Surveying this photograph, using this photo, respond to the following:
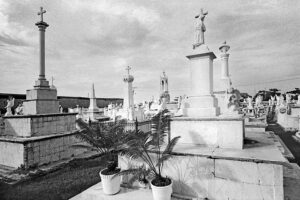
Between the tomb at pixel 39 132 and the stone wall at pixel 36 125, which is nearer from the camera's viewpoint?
the tomb at pixel 39 132

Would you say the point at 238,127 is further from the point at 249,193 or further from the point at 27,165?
the point at 27,165

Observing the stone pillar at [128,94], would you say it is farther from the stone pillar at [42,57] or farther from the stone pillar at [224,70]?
the stone pillar at [224,70]

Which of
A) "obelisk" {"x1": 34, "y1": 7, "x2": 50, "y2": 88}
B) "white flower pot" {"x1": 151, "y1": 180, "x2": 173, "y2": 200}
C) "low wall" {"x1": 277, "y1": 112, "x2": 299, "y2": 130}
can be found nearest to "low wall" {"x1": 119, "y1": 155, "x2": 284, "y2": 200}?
"white flower pot" {"x1": 151, "y1": 180, "x2": 173, "y2": 200}

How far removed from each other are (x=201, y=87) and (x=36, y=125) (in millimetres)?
7149

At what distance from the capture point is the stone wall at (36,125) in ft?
23.1

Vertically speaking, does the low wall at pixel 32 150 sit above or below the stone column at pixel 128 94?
below

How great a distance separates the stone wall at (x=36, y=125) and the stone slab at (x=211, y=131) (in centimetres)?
597

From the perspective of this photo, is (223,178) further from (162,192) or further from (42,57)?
(42,57)

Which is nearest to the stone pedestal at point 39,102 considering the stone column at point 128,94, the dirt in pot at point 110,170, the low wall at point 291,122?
the dirt in pot at point 110,170

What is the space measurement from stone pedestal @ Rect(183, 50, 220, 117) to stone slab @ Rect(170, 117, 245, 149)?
1.90 ft

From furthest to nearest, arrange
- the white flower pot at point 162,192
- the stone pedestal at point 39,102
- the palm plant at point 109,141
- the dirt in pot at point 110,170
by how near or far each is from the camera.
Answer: the stone pedestal at point 39,102
the palm plant at point 109,141
the dirt in pot at point 110,170
the white flower pot at point 162,192

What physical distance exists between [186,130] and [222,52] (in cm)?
715

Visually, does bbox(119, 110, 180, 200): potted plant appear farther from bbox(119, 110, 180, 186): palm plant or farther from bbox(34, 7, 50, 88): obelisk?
bbox(34, 7, 50, 88): obelisk

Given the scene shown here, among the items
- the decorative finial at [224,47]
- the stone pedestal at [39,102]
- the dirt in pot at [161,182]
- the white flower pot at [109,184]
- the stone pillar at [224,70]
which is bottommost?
the white flower pot at [109,184]
